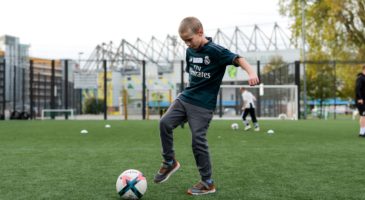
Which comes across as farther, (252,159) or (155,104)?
(155,104)

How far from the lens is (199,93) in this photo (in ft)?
13.6

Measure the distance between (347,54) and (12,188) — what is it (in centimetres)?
Result: 2808

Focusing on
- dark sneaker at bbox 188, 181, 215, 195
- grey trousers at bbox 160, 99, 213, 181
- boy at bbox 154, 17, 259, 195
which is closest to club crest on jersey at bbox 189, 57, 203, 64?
boy at bbox 154, 17, 259, 195

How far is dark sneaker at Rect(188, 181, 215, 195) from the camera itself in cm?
388

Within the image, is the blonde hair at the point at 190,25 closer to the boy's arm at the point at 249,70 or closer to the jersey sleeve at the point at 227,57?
the jersey sleeve at the point at 227,57

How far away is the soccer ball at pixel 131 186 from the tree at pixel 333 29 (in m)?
25.8

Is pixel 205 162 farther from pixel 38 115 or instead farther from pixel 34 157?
pixel 38 115

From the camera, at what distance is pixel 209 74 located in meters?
4.10

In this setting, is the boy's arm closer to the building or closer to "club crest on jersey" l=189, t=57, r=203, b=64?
"club crest on jersey" l=189, t=57, r=203, b=64

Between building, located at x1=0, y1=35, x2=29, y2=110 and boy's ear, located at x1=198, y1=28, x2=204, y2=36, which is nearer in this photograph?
boy's ear, located at x1=198, y1=28, x2=204, y2=36

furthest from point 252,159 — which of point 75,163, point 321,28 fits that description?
point 321,28

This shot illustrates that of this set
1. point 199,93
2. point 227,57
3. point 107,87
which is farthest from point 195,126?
point 107,87

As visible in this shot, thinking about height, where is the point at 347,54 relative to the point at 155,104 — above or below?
above

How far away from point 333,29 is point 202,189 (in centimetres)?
2606
